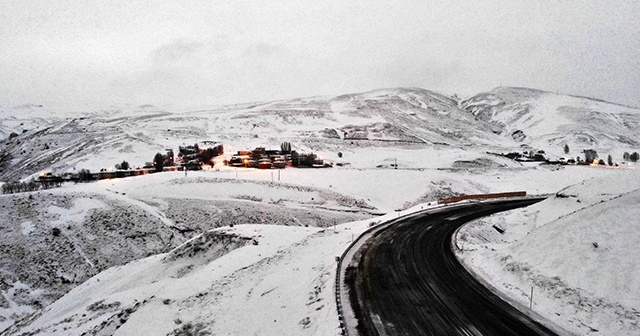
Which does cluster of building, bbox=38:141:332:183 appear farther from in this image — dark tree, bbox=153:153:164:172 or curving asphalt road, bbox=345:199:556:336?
curving asphalt road, bbox=345:199:556:336

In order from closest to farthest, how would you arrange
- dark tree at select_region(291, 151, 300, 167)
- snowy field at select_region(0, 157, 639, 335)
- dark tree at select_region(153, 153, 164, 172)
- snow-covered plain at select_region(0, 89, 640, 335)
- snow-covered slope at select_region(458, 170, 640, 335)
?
snow-covered slope at select_region(458, 170, 640, 335) → snowy field at select_region(0, 157, 639, 335) → snow-covered plain at select_region(0, 89, 640, 335) → dark tree at select_region(153, 153, 164, 172) → dark tree at select_region(291, 151, 300, 167)

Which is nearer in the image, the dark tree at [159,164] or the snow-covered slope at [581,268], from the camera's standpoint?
the snow-covered slope at [581,268]

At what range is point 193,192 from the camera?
6259 cm

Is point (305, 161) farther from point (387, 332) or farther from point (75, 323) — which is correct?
point (387, 332)

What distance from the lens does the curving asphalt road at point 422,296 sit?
44.0 ft

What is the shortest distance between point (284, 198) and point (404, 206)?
25.1 metres

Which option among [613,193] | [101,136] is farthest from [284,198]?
[101,136]

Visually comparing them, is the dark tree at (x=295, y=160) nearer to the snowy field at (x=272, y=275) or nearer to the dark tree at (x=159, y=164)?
the dark tree at (x=159, y=164)

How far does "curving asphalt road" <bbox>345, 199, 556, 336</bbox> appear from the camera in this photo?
1341 cm

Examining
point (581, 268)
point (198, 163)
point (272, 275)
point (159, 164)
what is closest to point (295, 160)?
point (198, 163)

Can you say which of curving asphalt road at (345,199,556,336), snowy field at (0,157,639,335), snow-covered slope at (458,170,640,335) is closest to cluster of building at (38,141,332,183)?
snowy field at (0,157,639,335)

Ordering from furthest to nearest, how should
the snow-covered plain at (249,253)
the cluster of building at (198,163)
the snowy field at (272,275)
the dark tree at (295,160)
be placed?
the dark tree at (295,160) < the cluster of building at (198,163) < the snow-covered plain at (249,253) < the snowy field at (272,275)

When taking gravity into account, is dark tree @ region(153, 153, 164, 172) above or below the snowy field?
above

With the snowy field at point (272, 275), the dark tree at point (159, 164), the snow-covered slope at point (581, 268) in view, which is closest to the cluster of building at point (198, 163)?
the dark tree at point (159, 164)
